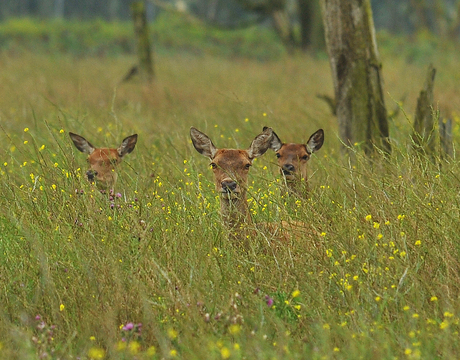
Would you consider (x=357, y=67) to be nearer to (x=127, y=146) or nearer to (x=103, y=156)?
(x=127, y=146)

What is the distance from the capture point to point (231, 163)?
602 cm

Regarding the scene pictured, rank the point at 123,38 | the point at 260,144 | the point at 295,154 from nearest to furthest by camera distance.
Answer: the point at 260,144 < the point at 295,154 < the point at 123,38

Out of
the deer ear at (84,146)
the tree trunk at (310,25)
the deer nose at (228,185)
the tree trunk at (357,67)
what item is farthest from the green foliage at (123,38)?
the deer nose at (228,185)

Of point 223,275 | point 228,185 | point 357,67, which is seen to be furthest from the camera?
point 357,67

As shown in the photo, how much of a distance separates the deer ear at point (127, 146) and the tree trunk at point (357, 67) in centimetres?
226

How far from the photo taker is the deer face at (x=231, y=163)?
5754 mm

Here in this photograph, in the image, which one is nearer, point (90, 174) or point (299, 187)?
point (299, 187)

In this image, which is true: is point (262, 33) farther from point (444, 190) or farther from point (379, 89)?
point (444, 190)

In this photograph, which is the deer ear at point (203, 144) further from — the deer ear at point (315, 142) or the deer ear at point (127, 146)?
the deer ear at point (315, 142)

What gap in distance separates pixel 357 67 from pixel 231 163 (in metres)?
2.65

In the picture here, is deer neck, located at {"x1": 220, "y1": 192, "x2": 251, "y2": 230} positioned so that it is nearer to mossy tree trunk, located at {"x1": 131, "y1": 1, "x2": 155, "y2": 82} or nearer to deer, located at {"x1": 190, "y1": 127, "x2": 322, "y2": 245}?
deer, located at {"x1": 190, "y1": 127, "x2": 322, "y2": 245}

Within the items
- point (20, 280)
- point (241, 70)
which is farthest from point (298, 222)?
point (241, 70)

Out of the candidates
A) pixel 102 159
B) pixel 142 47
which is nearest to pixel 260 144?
pixel 102 159

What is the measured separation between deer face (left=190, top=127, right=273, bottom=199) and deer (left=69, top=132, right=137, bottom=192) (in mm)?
893
